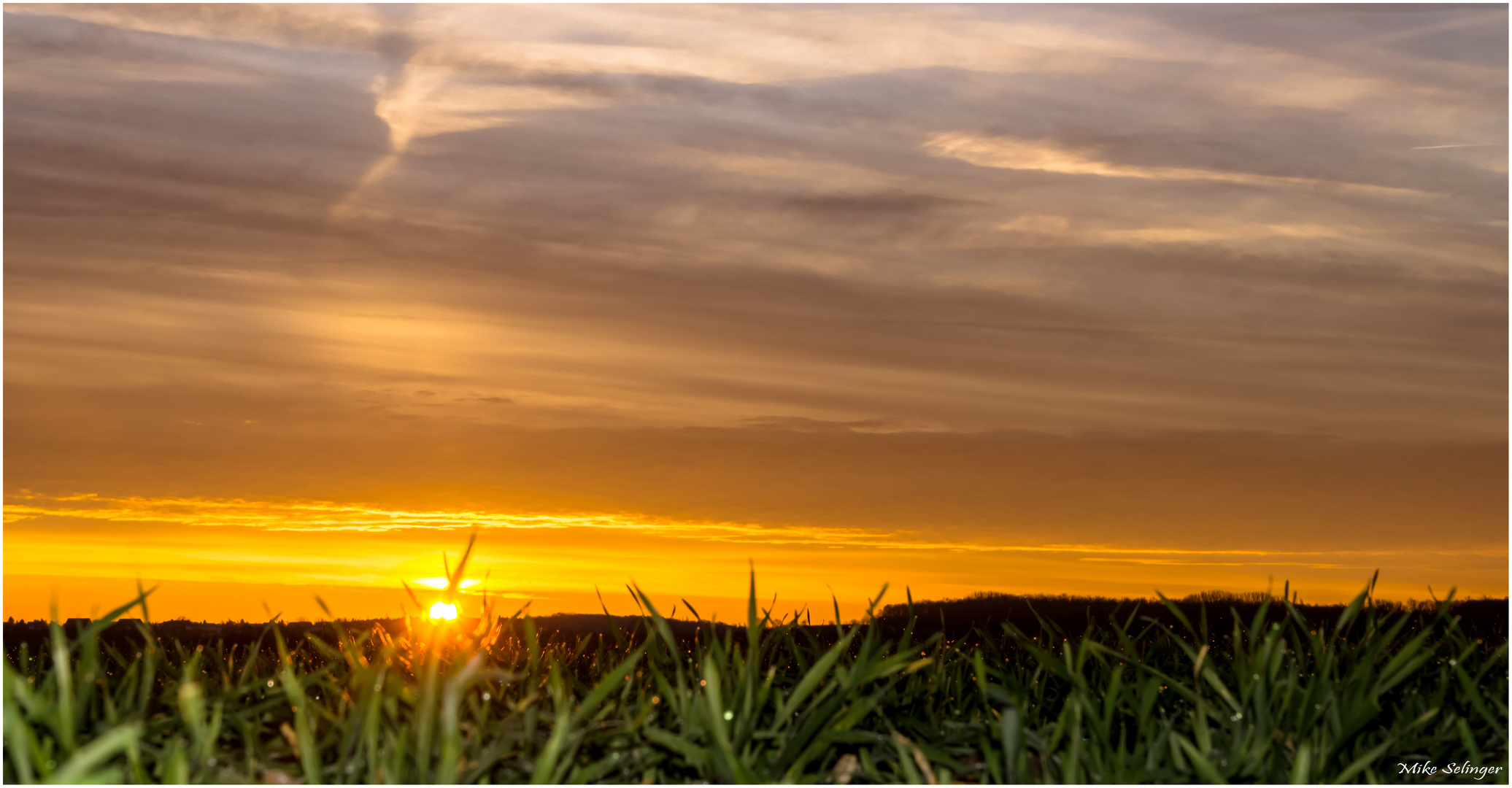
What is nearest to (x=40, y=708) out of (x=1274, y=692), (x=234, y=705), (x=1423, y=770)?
(x=234, y=705)

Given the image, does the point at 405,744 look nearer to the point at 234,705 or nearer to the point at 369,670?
the point at 369,670

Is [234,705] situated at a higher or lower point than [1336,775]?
higher

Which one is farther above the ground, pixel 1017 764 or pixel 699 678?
pixel 699 678

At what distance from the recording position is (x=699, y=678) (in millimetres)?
5387

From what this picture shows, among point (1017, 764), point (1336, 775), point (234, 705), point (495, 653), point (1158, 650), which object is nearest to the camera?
point (1017, 764)

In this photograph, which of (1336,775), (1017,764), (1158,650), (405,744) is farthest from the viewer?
(1158,650)

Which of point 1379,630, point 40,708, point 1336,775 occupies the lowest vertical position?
point 1336,775

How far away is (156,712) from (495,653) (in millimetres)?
2775

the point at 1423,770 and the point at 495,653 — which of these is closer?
the point at 1423,770

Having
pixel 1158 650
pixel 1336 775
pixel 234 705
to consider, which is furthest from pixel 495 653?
pixel 1336 775

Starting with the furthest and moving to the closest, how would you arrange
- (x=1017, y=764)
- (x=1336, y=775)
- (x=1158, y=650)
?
(x=1158, y=650)
(x=1336, y=775)
(x=1017, y=764)

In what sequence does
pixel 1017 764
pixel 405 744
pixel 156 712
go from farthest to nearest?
pixel 156 712, pixel 1017 764, pixel 405 744

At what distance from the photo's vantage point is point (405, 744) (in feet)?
11.7

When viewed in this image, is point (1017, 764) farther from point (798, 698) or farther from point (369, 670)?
point (369, 670)
